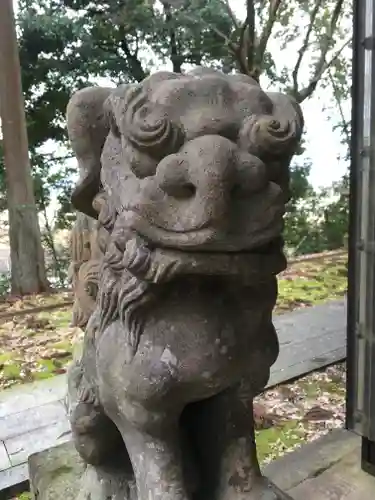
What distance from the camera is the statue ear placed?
643 mm

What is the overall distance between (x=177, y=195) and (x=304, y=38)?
3574 millimetres

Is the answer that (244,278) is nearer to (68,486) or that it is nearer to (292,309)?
(68,486)

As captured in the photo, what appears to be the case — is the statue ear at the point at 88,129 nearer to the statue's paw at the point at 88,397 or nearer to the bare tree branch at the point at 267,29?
the statue's paw at the point at 88,397

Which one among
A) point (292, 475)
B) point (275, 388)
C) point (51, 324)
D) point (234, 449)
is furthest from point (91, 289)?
point (51, 324)

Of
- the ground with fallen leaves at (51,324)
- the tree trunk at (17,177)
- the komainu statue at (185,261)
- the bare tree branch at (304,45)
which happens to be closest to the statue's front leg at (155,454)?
the komainu statue at (185,261)

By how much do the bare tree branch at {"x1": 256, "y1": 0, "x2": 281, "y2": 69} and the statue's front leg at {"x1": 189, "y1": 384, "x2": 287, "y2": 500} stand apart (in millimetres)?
3164

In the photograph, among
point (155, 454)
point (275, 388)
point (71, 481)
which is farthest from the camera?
point (275, 388)

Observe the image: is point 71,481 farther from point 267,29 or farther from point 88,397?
point 267,29

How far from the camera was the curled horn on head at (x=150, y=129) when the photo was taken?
1.69 feet

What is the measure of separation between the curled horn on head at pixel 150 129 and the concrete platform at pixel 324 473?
1048 mm

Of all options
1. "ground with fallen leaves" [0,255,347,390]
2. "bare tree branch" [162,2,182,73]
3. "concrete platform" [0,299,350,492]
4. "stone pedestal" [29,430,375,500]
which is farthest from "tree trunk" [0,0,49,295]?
"stone pedestal" [29,430,375,500]

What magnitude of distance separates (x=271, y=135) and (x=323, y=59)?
11.5 ft

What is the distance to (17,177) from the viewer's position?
319cm

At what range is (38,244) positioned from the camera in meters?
3.39
